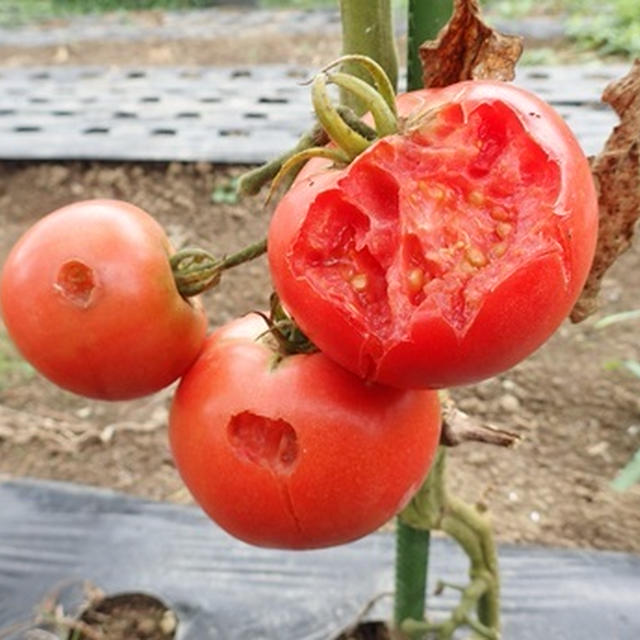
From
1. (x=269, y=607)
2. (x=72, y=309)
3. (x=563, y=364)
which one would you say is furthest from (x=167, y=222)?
(x=72, y=309)

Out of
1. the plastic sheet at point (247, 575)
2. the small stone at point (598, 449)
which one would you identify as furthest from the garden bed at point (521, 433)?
the plastic sheet at point (247, 575)

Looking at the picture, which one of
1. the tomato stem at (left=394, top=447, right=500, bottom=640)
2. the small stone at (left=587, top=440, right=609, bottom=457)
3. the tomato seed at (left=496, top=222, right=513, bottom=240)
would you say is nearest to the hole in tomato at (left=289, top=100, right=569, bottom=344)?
the tomato seed at (left=496, top=222, right=513, bottom=240)

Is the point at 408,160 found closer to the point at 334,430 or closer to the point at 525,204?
the point at 525,204

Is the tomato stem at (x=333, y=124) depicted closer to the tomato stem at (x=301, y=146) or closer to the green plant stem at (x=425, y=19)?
the tomato stem at (x=301, y=146)

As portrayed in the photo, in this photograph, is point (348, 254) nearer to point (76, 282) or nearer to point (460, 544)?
point (76, 282)

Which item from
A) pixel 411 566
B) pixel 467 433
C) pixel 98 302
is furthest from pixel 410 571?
pixel 98 302

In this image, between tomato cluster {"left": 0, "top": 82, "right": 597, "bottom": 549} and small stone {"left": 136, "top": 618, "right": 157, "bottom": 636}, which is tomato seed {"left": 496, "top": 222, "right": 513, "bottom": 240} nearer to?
tomato cluster {"left": 0, "top": 82, "right": 597, "bottom": 549}
